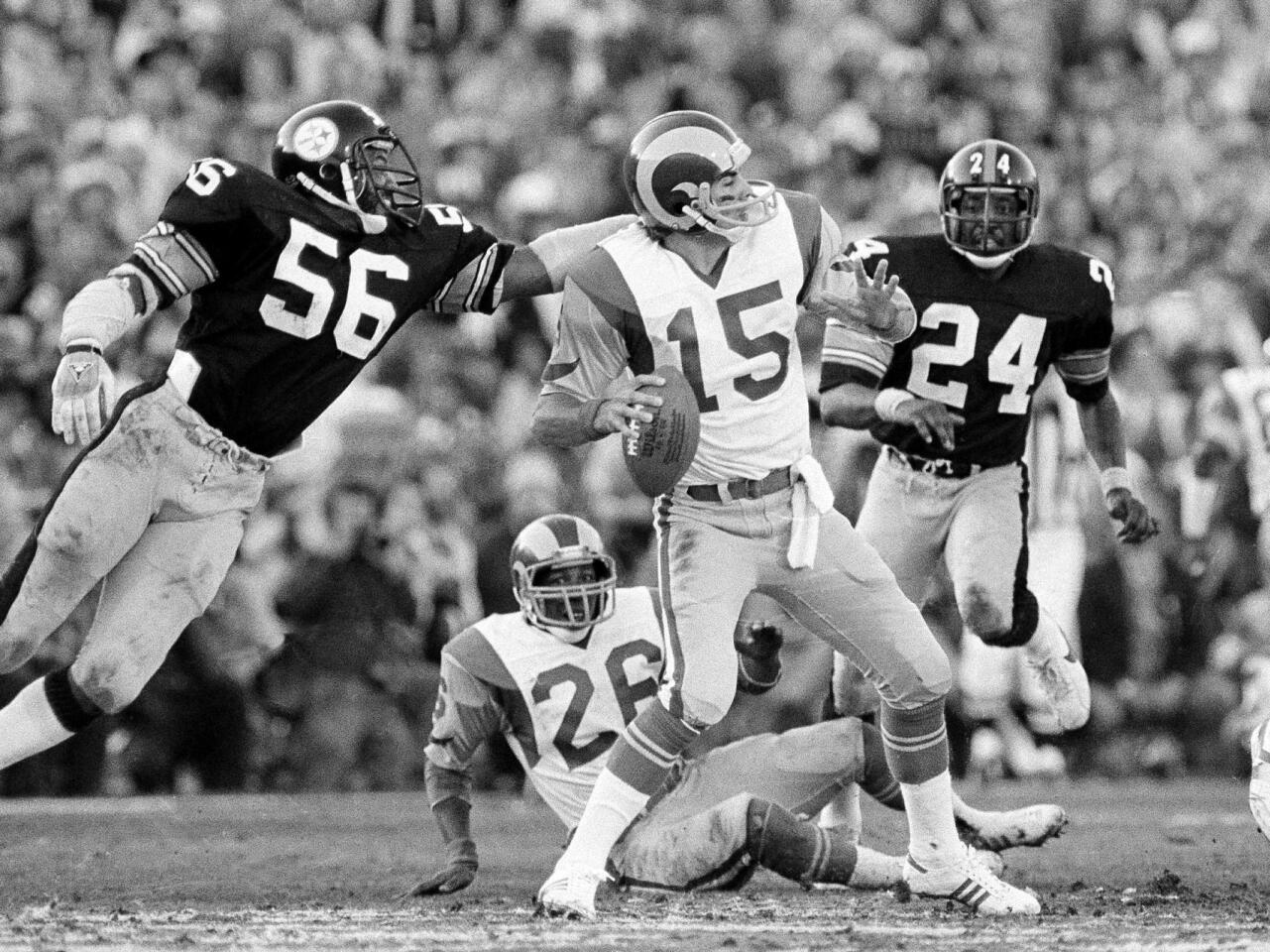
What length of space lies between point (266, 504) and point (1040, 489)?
3484mm

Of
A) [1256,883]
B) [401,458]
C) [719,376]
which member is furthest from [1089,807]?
[719,376]

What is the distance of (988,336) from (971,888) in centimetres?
180

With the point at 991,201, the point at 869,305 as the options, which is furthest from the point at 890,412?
the point at 991,201

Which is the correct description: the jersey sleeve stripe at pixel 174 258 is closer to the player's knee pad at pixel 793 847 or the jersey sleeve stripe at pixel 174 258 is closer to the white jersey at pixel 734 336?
the white jersey at pixel 734 336

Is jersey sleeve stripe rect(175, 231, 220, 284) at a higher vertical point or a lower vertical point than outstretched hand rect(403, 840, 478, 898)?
higher

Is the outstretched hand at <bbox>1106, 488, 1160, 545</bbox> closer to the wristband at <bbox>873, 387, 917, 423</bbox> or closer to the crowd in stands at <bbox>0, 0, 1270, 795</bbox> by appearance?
the wristband at <bbox>873, 387, 917, 423</bbox>

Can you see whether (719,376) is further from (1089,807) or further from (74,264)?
(74,264)

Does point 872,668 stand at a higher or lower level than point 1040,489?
lower

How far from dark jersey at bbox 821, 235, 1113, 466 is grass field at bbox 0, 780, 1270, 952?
1.39 m

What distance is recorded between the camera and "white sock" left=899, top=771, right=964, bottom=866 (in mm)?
6000

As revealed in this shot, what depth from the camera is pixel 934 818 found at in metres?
6.02

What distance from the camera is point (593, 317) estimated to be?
581cm

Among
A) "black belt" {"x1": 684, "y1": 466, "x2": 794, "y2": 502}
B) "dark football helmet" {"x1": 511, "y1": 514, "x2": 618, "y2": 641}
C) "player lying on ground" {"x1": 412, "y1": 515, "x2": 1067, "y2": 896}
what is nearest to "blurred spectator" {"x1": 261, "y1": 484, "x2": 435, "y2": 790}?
"player lying on ground" {"x1": 412, "y1": 515, "x2": 1067, "y2": 896}

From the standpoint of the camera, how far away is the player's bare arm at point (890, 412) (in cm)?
630
